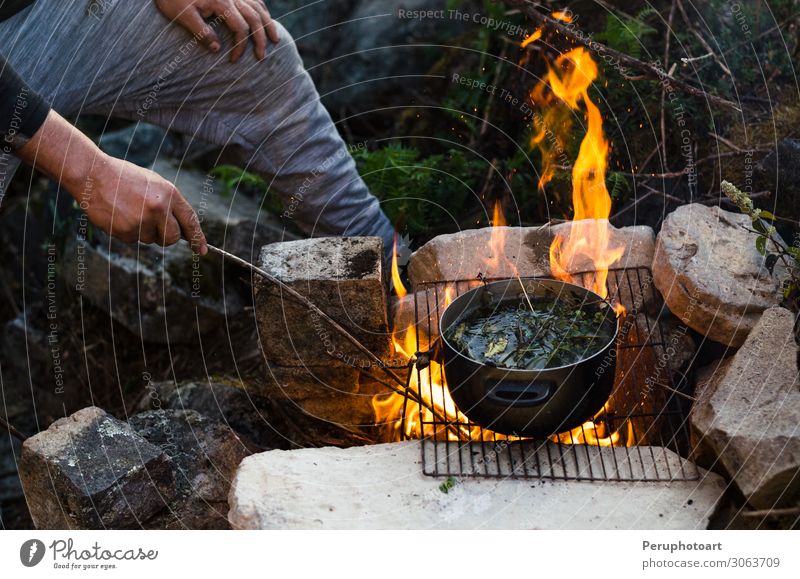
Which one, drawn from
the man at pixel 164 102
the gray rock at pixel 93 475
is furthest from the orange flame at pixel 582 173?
the gray rock at pixel 93 475

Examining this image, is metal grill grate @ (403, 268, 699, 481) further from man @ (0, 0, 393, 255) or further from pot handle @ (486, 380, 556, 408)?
man @ (0, 0, 393, 255)

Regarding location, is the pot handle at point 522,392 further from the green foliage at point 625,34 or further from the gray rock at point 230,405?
the green foliage at point 625,34

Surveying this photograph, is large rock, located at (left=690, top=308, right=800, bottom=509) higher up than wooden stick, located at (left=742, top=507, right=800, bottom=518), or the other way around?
large rock, located at (left=690, top=308, right=800, bottom=509)

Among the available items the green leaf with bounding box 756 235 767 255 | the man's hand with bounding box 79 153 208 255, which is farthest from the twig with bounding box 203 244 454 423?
the green leaf with bounding box 756 235 767 255

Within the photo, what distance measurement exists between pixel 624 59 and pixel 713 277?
83cm

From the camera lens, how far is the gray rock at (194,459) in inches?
75.8

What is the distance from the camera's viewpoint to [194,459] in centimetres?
203

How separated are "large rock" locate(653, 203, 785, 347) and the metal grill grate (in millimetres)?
98

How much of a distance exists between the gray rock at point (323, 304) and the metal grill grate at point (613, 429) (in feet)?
0.45

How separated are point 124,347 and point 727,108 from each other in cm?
218

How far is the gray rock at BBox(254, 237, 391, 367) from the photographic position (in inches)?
82.2

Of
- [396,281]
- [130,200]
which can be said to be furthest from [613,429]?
[130,200]
